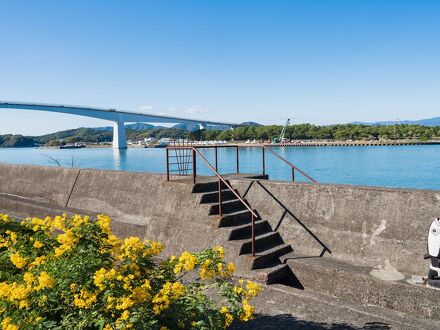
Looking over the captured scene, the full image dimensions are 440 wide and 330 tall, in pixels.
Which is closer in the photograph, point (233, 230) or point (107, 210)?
point (233, 230)

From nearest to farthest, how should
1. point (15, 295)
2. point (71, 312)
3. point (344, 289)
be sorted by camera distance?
point (15, 295), point (71, 312), point (344, 289)

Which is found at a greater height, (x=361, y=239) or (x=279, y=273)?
(x=361, y=239)

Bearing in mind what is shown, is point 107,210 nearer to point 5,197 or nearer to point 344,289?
point 5,197

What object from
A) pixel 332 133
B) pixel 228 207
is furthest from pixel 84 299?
pixel 332 133

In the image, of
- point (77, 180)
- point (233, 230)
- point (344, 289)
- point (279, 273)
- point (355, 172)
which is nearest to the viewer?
point (344, 289)

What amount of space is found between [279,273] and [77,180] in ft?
29.2

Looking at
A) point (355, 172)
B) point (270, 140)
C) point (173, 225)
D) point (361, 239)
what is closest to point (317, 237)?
point (361, 239)

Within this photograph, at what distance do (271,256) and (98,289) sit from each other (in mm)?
4604

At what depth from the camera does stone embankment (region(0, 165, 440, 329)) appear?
557 centimetres

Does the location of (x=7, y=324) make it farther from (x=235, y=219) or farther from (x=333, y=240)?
(x=333, y=240)

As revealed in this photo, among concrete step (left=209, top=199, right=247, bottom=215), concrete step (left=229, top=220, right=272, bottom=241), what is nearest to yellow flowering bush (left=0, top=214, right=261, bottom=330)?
concrete step (left=229, top=220, right=272, bottom=241)

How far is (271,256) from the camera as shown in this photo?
7301 mm

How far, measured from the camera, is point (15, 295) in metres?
3.04

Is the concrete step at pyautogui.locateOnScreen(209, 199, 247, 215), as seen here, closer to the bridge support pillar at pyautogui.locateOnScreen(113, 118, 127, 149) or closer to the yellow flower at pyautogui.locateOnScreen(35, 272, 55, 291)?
the yellow flower at pyautogui.locateOnScreen(35, 272, 55, 291)
